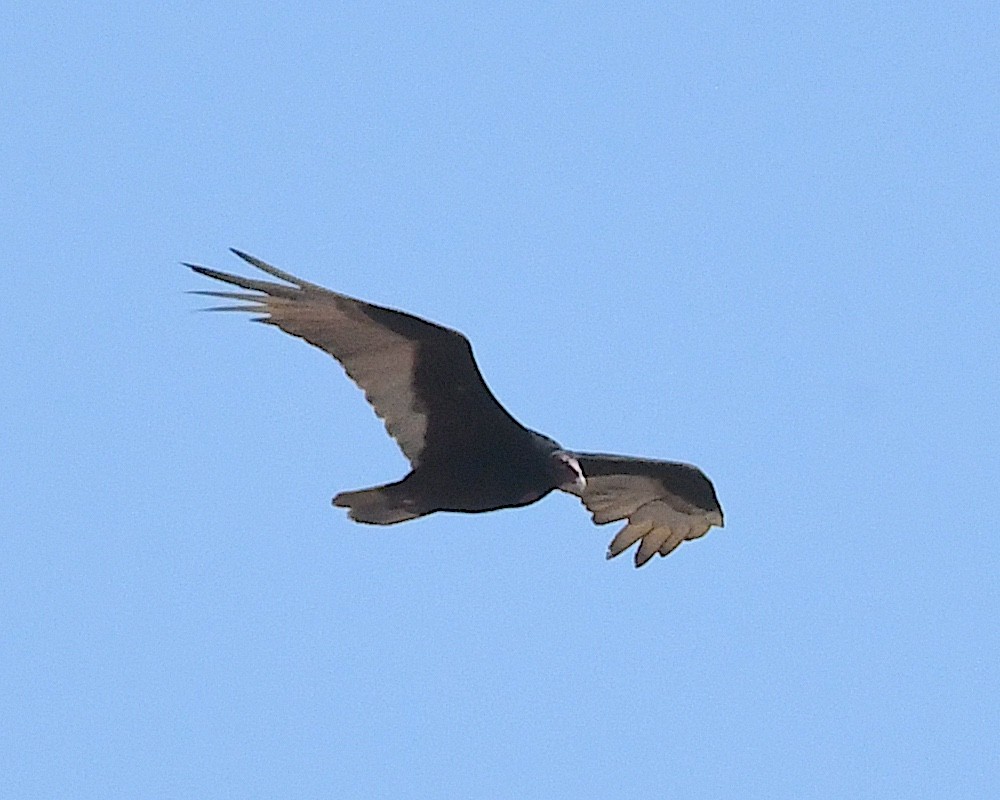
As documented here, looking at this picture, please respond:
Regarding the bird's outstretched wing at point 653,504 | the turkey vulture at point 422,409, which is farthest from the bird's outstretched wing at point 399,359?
the bird's outstretched wing at point 653,504

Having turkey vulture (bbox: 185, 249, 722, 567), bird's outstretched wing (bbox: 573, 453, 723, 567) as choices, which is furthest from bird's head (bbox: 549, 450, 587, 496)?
bird's outstretched wing (bbox: 573, 453, 723, 567)

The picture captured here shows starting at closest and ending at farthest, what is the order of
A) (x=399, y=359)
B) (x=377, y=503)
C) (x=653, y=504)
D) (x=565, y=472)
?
1. (x=399, y=359)
2. (x=377, y=503)
3. (x=565, y=472)
4. (x=653, y=504)

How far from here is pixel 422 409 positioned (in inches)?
443

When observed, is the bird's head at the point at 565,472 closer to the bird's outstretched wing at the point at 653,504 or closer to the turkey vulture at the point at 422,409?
the turkey vulture at the point at 422,409

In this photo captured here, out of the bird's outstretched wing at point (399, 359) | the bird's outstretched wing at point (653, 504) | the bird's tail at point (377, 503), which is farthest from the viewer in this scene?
the bird's outstretched wing at point (653, 504)

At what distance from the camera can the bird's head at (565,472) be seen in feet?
37.8

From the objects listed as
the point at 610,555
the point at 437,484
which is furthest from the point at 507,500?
the point at 610,555

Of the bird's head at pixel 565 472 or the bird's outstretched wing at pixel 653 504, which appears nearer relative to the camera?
the bird's head at pixel 565 472

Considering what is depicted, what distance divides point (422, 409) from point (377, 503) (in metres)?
0.58

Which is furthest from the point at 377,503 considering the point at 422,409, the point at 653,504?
the point at 653,504

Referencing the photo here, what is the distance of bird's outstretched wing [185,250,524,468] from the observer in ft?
33.9

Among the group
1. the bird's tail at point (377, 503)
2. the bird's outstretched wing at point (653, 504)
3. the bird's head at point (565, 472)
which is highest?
the bird's outstretched wing at point (653, 504)

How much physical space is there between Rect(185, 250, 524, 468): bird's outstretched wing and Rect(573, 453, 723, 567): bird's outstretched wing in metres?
2.43

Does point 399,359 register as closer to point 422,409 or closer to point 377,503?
point 422,409
